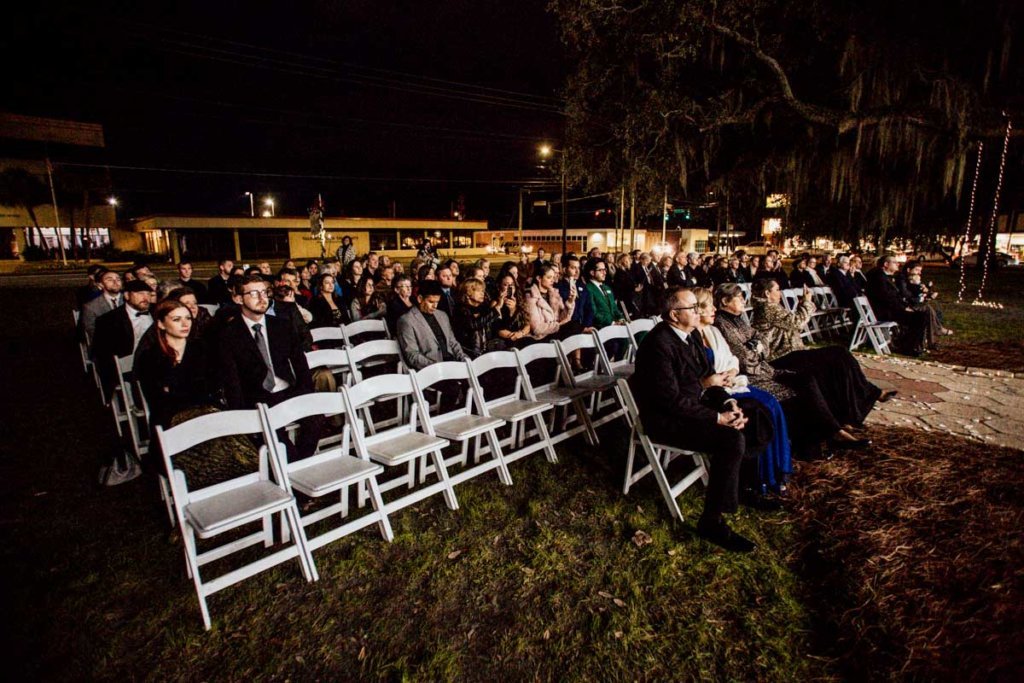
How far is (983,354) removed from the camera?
735 cm

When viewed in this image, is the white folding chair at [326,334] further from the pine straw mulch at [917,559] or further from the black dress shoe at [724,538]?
the pine straw mulch at [917,559]

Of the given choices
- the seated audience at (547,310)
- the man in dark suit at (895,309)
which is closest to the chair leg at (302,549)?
the seated audience at (547,310)

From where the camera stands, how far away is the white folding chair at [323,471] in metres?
2.87

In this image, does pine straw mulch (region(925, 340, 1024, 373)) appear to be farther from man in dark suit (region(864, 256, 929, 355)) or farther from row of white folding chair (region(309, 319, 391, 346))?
row of white folding chair (region(309, 319, 391, 346))

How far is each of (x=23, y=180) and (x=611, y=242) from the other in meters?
44.7

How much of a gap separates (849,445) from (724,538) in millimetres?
1983

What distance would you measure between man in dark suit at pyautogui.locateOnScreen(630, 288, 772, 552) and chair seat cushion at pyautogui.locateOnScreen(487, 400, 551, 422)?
0.87 metres

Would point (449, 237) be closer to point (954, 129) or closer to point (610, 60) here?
point (610, 60)

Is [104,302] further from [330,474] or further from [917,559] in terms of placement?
[917,559]

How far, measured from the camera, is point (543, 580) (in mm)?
2812

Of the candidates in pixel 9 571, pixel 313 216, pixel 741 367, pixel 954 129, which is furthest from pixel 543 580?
pixel 313 216

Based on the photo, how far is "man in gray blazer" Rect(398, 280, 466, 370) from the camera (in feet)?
16.0

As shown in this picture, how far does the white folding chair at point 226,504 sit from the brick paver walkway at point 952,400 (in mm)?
5204

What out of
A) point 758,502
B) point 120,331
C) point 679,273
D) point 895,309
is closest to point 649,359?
point 758,502
